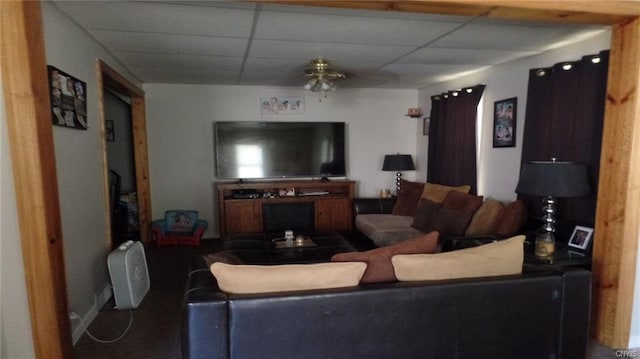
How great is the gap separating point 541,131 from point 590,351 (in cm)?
170

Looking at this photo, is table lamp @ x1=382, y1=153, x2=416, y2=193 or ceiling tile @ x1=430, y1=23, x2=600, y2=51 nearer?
ceiling tile @ x1=430, y1=23, x2=600, y2=51

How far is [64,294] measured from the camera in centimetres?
163

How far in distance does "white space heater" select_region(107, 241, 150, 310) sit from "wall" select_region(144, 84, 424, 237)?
2.07 m

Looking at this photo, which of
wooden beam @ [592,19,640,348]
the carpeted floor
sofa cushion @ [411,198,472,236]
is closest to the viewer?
wooden beam @ [592,19,640,348]

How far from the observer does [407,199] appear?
448 cm

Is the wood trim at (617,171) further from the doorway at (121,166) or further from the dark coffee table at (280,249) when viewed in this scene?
the doorway at (121,166)

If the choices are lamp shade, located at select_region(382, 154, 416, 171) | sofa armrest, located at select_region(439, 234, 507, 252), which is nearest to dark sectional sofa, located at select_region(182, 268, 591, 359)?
sofa armrest, located at select_region(439, 234, 507, 252)

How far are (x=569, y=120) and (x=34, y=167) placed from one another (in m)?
3.39

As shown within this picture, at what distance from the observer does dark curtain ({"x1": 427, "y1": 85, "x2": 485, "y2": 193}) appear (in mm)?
3963

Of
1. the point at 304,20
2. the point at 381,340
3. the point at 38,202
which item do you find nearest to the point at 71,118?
the point at 38,202

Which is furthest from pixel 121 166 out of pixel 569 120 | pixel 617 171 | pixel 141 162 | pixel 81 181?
pixel 617 171

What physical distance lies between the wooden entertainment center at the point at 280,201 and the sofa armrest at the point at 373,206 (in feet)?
0.80

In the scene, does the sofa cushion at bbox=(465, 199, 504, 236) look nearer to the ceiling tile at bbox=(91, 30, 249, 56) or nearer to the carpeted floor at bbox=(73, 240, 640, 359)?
the carpeted floor at bbox=(73, 240, 640, 359)

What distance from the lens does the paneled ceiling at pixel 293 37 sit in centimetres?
224
